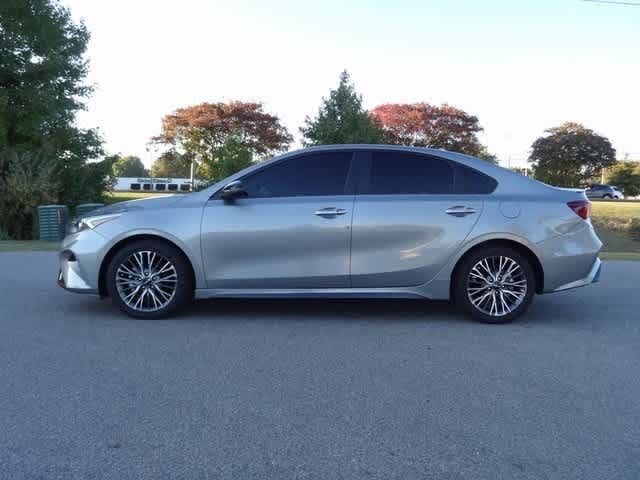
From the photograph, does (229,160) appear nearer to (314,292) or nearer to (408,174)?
(408,174)

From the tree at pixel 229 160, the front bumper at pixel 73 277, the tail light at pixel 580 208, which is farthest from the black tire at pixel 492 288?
the tree at pixel 229 160

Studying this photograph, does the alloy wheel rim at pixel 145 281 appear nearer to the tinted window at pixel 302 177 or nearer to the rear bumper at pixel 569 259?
the tinted window at pixel 302 177

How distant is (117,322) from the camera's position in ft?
19.2

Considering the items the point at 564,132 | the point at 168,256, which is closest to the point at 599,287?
the point at 168,256

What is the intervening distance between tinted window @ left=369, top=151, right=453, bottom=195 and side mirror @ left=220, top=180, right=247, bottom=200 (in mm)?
1241

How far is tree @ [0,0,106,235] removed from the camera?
21.6 meters

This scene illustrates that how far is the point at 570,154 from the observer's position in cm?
6231

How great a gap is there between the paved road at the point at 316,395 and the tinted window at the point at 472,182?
1.28 meters

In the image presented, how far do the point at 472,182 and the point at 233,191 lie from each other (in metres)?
2.31

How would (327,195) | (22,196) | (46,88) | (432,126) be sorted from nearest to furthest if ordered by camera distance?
(327,195) → (22,196) → (46,88) → (432,126)

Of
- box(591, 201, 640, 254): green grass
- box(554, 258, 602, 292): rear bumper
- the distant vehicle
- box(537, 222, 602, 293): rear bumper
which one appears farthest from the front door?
the distant vehicle

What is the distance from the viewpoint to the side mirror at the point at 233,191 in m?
5.87

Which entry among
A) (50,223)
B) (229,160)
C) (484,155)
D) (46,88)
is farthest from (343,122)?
(484,155)

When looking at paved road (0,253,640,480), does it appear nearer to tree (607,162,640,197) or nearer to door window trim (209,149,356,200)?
door window trim (209,149,356,200)
